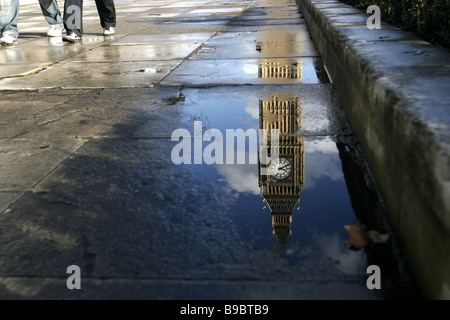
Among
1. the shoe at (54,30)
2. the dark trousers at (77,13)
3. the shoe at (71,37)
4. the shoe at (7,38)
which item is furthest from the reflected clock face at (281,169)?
the shoe at (54,30)

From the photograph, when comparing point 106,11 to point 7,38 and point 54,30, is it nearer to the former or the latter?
point 54,30

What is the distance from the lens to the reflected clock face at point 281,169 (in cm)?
266

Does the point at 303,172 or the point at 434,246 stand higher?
the point at 434,246

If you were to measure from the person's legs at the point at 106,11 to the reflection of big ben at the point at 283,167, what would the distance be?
562 centimetres

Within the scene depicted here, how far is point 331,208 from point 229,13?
11790 millimetres

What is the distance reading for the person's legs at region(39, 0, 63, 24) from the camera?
858 cm

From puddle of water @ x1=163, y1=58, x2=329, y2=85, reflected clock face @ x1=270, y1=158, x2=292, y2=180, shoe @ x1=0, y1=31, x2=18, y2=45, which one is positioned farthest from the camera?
shoe @ x1=0, y1=31, x2=18, y2=45

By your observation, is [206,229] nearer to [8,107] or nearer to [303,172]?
[303,172]

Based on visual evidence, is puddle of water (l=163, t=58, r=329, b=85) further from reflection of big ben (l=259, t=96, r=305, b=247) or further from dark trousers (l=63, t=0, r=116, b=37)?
dark trousers (l=63, t=0, r=116, b=37)

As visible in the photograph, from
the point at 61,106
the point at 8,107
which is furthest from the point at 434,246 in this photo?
the point at 8,107

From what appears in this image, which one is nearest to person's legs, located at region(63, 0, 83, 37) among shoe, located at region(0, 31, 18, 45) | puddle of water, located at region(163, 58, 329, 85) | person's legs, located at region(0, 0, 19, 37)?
person's legs, located at region(0, 0, 19, 37)

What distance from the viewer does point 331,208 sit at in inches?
90.3

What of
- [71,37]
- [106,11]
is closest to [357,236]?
[71,37]

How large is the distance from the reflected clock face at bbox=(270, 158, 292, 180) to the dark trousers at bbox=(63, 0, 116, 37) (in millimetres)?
6303
